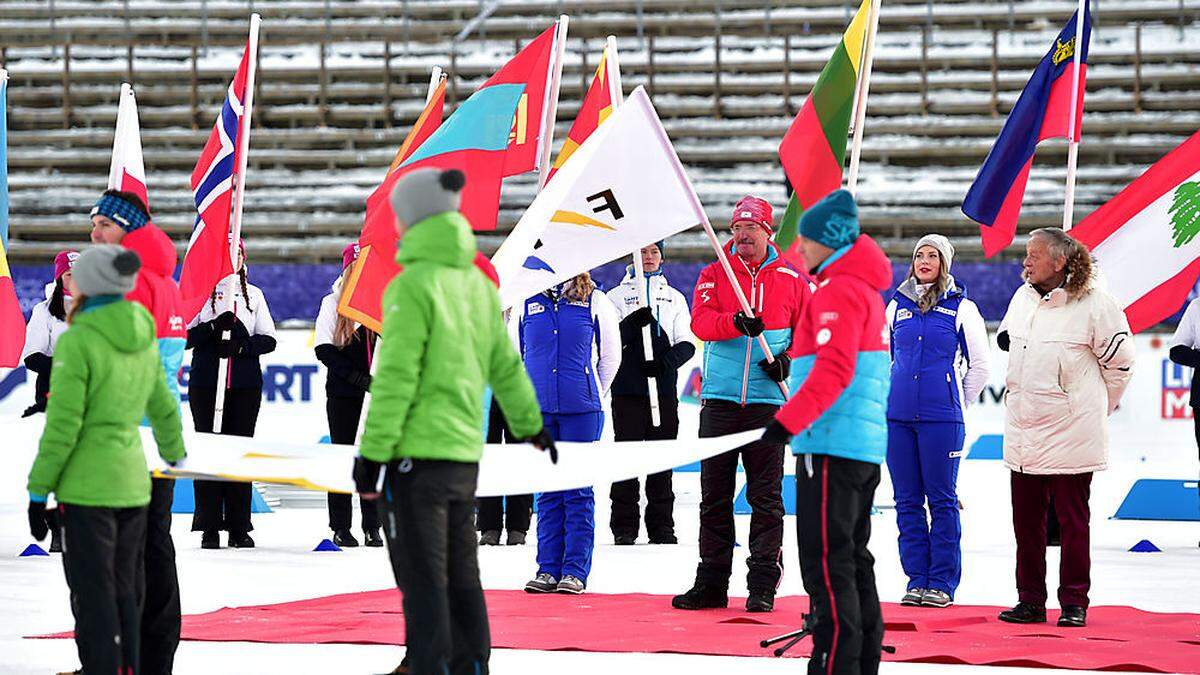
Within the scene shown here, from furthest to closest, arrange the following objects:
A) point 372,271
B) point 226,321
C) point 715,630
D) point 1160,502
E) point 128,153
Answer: point 1160,502, point 226,321, point 128,153, point 372,271, point 715,630

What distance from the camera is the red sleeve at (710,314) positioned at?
6.75 metres

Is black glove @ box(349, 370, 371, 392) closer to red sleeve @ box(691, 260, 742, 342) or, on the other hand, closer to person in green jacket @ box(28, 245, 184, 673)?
red sleeve @ box(691, 260, 742, 342)

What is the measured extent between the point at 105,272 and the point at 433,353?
899mm

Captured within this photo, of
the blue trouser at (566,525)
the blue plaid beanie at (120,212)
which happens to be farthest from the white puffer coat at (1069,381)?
the blue plaid beanie at (120,212)

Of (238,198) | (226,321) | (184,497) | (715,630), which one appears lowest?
(715,630)

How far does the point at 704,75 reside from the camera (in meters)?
18.2

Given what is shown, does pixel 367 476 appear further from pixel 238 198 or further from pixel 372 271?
pixel 238 198

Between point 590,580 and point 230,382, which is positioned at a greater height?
point 230,382


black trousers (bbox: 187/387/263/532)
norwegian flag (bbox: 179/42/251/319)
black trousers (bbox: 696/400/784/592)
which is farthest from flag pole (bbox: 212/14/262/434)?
black trousers (bbox: 696/400/784/592)

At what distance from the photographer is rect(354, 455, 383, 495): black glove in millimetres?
4285

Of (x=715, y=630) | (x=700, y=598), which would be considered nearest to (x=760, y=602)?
(x=700, y=598)

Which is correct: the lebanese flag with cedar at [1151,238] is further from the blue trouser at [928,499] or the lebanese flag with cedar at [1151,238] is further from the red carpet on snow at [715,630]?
the red carpet on snow at [715,630]

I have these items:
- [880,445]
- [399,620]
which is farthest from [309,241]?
[880,445]

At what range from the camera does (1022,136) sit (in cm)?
834
